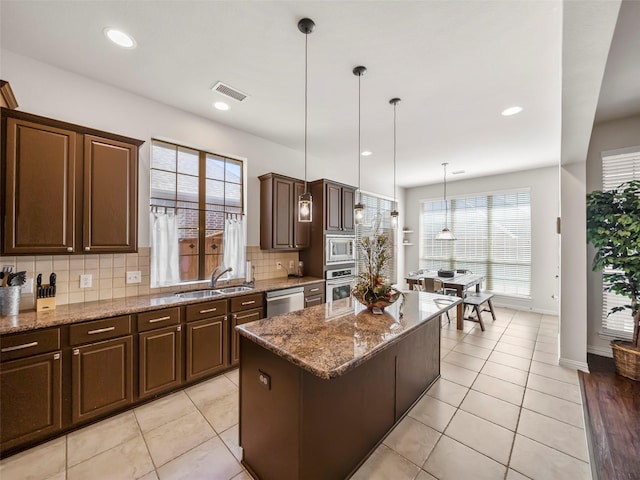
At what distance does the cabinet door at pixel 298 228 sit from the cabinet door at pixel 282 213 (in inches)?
2.4

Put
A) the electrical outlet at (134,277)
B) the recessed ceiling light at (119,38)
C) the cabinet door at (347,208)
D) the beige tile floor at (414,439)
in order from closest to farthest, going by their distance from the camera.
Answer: the beige tile floor at (414,439), the recessed ceiling light at (119,38), the electrical outlet at (134,277), the cabinet door at (347,208)

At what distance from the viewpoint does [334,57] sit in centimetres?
225

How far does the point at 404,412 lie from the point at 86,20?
13.0ft

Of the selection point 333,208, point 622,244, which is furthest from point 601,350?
point 333,208

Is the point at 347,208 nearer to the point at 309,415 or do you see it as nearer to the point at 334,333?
the point at 334,333

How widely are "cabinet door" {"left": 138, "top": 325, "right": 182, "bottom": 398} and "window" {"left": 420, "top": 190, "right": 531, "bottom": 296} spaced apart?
20.5ft

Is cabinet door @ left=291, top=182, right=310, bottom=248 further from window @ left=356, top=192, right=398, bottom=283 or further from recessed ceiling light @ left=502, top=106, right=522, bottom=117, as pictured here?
recessed ceiling light @ left=502, top=106, right=522, bottom=117

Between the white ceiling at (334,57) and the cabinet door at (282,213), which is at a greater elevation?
the white ceiling at (334,57)

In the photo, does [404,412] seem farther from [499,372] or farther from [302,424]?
[499,372]

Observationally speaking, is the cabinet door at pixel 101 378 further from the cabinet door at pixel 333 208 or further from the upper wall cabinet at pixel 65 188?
the cabinet door at pixel 333 208

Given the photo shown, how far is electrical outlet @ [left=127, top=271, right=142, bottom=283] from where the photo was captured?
9.23 ft

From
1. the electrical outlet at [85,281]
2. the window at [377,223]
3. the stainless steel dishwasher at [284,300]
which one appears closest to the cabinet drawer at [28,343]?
the electrical outlet at [85,281]

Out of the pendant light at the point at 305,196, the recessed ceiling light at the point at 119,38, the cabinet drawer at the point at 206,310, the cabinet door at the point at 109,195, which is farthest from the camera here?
the cabinet drawer at the point at 206,310

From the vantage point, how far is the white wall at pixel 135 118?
234cm
